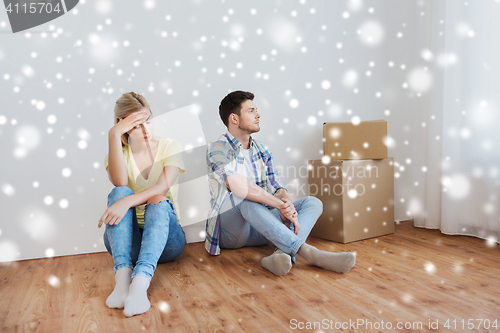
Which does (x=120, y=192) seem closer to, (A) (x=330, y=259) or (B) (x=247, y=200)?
(B) (x=247, y=200)

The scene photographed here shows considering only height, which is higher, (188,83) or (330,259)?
(188,83)

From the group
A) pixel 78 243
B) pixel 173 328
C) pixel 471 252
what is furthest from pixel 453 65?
pixel 78 243

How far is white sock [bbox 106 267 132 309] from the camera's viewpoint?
1127 mm

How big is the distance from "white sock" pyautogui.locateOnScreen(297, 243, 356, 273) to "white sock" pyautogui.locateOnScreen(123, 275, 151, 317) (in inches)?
24.9

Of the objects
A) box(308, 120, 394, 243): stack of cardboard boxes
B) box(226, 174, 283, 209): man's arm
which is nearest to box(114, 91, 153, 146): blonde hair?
box(226, 174, 283, 209): man's arm

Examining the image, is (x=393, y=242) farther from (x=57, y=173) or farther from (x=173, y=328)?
(x=57, y=173)

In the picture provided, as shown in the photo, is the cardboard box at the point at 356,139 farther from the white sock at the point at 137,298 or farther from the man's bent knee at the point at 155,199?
the white sock at the point at 137,298

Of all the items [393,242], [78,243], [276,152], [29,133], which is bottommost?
[393,242]

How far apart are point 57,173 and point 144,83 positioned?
0.67m

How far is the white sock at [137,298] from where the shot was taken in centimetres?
107

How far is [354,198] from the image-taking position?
6.38ft

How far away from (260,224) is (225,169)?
1.11 feet

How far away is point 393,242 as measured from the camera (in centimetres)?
190

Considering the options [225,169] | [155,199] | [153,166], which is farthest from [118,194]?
[225,169]
